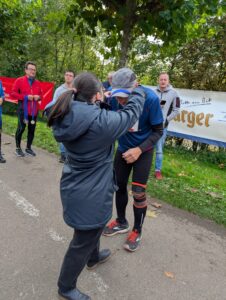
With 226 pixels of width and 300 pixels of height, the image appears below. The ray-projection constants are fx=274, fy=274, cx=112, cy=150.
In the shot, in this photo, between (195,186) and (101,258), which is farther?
(195,186)

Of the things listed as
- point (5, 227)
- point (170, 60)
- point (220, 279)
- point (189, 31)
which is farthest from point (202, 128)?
point (5, 227)

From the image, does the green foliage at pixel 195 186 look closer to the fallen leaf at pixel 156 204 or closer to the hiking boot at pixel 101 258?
the fallen leaf at pixel 156 204

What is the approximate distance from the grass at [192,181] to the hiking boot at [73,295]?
91.5 inches

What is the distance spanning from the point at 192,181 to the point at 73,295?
3779mm

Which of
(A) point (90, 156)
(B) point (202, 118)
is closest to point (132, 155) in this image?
(A) point (90, 156)

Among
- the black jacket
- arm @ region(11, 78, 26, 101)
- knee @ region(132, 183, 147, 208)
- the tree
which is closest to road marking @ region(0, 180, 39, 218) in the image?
knee @ region(132, 183, 147, 208)

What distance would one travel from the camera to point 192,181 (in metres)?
5.47

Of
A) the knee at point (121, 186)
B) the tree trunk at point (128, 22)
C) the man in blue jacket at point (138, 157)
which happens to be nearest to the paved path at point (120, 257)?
the man in blue jacket at point (138, 157)

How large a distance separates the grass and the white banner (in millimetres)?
616

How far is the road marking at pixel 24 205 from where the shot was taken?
12.1ft

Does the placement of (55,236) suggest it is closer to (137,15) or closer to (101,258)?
(101,258)

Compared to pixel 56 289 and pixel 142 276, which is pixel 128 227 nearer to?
pixel 142 276

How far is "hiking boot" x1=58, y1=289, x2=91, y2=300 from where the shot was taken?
2.26 m

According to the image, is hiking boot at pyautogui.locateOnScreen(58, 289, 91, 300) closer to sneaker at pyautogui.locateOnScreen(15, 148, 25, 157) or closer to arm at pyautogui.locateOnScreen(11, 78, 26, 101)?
sneaker at pyautogui.locateOnScreen(15, 148, 25, 157)
